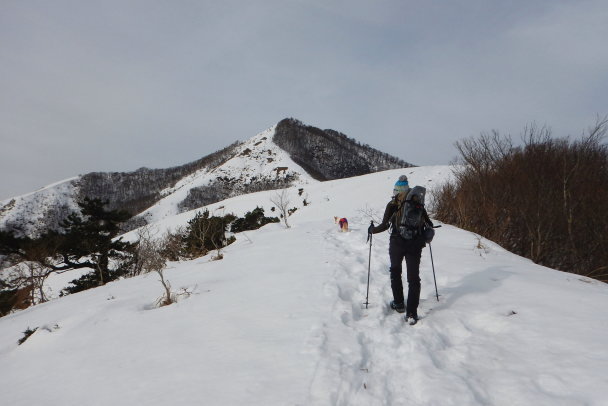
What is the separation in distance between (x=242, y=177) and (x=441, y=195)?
269 ft

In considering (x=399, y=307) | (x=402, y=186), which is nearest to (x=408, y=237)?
(x=402, y=186)

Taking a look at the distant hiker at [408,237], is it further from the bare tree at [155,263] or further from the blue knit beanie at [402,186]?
the bare tree at [155,263]

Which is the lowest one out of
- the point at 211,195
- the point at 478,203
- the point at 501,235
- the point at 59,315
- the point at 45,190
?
the point at 59,315

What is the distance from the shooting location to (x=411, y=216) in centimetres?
377

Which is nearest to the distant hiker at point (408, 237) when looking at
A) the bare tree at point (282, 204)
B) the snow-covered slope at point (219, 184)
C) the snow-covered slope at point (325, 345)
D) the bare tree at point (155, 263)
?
the snow-covered slope at point (325, 345)

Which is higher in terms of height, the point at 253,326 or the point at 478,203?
the point at 478,203

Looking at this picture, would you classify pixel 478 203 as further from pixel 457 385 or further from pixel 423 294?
pixel 457 385

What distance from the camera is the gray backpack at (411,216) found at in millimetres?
3756

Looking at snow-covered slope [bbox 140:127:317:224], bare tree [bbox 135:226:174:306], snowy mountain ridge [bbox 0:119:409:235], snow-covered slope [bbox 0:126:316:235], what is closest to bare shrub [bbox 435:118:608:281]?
bare tree [bbox 135:226:174:306]

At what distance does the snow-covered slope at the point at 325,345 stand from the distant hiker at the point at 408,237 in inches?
12.7

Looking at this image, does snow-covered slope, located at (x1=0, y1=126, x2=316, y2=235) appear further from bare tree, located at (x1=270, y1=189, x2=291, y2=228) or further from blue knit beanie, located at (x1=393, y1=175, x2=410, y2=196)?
blue knit beanie, located at (x1=393, y1=175, x2=410, y2=196)

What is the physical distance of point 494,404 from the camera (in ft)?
7.21

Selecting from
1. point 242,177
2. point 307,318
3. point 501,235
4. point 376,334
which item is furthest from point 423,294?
point 242,177

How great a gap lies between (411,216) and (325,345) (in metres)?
1.94
